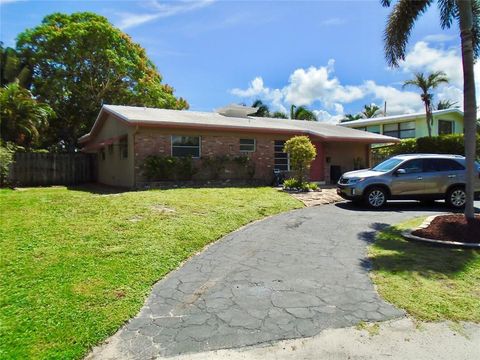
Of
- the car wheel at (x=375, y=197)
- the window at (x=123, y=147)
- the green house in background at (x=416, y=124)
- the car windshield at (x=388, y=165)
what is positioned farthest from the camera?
the green house in background at (x=416, y=124)

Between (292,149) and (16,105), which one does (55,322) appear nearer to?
(292,149)

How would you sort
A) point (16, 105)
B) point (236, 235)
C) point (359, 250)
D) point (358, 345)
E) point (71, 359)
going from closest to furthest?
point (71, 359)
point (358, 345)
point (359, 250)
point (236, 235)
point (16, 105)

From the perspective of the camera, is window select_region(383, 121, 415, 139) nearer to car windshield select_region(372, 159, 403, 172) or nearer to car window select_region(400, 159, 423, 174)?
car windshield select_region(372, 159, 403, 172)

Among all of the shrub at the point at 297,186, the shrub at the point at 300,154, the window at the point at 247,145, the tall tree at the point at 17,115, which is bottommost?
the shrub at the point at 297,186

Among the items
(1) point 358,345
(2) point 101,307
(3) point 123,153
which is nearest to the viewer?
(1) point 358,345

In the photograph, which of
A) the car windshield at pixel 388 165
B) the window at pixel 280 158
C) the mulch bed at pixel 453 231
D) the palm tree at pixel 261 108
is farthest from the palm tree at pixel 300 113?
the mulch bed at pixel 453 231

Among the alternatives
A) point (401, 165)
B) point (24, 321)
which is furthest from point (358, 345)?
point (401, 165)

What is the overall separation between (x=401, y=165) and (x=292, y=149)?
436cm

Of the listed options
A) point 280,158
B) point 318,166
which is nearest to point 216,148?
point 280,158

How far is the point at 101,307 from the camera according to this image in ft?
14.3

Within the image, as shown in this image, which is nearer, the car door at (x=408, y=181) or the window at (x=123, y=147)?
the car door at (x=408, y=181)

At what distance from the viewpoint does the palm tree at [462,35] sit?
27.2 ft

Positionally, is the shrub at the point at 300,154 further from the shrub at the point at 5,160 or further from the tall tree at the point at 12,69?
the tall tree at the point at 12,69

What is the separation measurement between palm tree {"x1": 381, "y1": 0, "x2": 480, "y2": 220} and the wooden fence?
16863 millimetres
